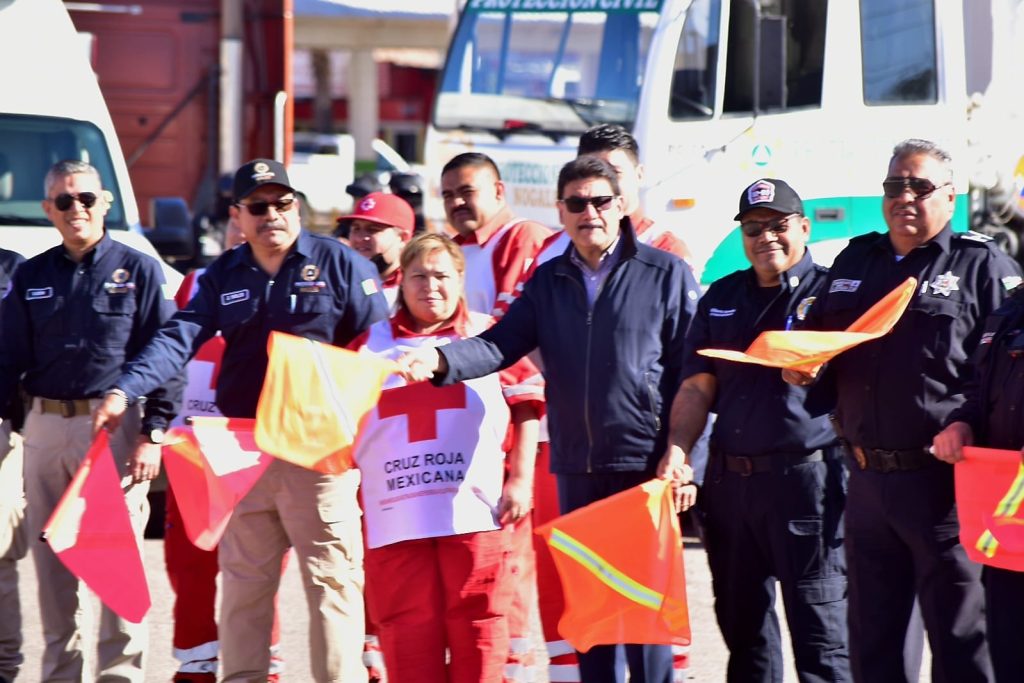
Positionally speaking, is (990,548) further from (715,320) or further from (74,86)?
(74,86)

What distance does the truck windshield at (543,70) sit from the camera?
10.4 meters

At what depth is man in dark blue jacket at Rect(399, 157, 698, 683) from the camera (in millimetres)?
5363

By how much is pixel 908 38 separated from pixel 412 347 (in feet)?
19.9

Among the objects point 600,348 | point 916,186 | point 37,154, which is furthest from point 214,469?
point 37,154

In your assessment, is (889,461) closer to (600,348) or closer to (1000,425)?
(1000,425)

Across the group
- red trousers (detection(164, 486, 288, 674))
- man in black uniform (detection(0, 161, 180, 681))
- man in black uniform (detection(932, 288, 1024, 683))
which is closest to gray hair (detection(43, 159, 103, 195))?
man in black uniform (detection(0, 161, 180, 681))

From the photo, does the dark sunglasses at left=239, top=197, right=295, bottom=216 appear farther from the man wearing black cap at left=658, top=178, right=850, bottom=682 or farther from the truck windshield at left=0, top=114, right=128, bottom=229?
the truck windshield at left=0, top=114, right=128, bottom=229

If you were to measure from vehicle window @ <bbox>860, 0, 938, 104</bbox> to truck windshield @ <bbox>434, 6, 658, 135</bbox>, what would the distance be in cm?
137

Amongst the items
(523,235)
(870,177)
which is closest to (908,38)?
(870,177)

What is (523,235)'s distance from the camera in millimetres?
6586

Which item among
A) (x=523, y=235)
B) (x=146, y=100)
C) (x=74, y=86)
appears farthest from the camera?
(x=146, y=100)

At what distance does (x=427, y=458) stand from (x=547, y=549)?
897 mm

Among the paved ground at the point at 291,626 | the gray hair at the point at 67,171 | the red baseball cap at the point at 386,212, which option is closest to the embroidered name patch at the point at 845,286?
the paved ground at the point at 291,626

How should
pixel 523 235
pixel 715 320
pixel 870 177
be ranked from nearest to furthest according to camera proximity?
pixel 715 320 < pixel 523 235 < pixel 870 177
